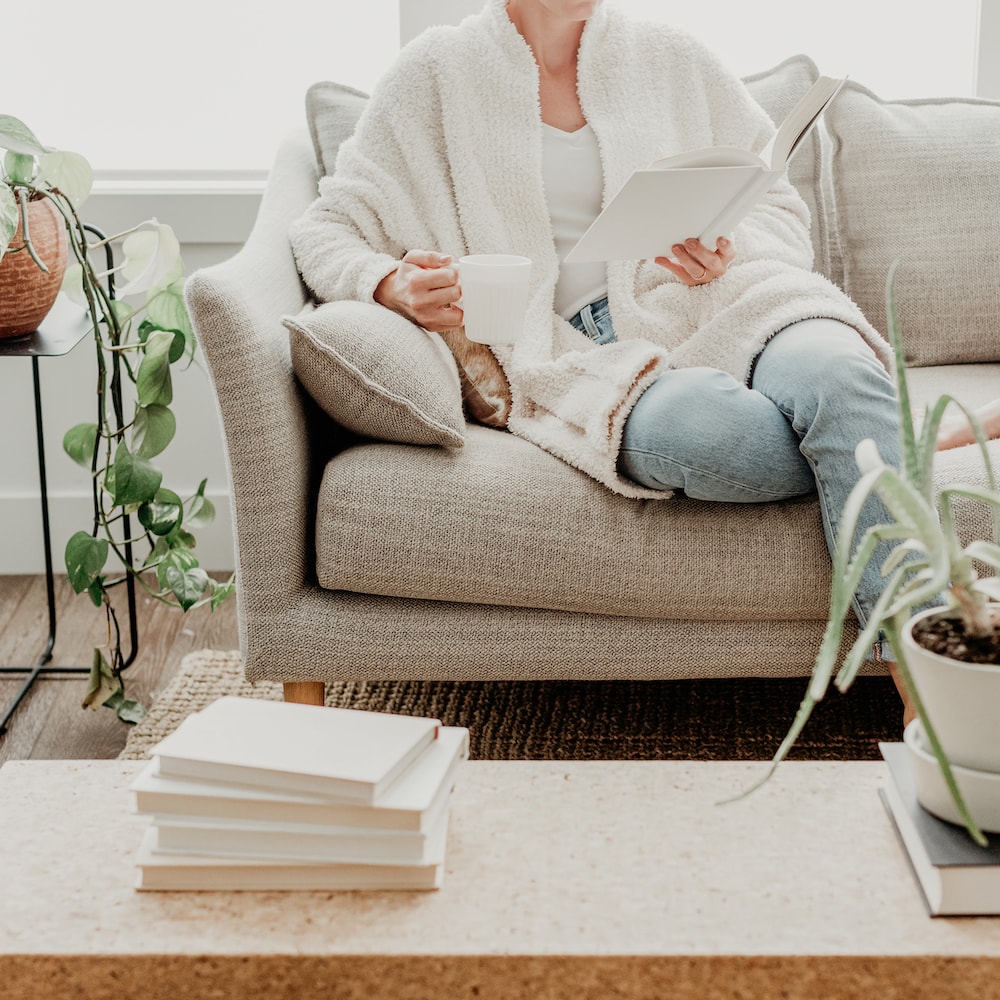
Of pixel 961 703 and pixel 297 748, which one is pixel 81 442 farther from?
pixel 961 703

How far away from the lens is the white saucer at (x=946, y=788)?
0.80m

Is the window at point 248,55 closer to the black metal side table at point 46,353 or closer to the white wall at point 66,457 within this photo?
the white wall at point 66,457

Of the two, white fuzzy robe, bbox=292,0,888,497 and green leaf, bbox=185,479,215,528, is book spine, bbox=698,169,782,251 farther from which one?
green leaf, bbox=185,479,215,528

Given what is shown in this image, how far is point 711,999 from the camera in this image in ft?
2.50

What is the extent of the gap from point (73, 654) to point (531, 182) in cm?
115

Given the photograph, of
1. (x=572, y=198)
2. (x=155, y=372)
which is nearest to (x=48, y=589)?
(x=155, y=372)

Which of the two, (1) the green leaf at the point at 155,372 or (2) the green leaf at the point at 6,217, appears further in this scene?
(1) the green leaf at the point at 155,372

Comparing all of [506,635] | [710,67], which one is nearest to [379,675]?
[506,635]

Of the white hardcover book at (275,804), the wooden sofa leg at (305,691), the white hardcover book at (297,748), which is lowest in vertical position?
the wooden sofa leg at (305,691)

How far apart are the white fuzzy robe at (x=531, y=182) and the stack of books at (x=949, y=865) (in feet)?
3.23

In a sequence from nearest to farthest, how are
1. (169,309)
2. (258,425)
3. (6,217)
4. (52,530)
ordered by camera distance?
(258,425), (6,217), (169,309), (52,530)

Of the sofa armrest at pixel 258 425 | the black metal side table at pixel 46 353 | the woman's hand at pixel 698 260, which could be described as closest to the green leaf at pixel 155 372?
the black metal side table at pixel 46 353

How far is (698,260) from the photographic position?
172 cm

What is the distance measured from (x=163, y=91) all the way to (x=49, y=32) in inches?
9.7
